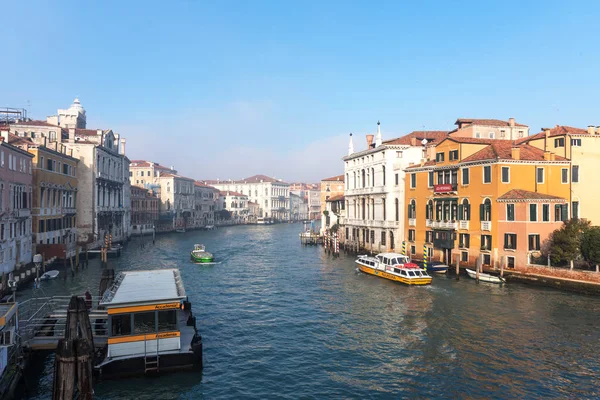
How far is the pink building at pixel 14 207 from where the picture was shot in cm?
2709

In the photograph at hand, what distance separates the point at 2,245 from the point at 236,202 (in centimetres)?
10604

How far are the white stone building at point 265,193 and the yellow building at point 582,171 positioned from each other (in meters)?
115

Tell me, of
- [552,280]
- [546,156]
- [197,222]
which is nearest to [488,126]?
[546,156]

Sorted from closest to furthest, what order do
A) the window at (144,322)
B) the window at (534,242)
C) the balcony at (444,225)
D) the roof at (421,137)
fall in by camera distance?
the window at (144,322), the window at (534,242), the balcony at (444,225), the roof at (421,137)

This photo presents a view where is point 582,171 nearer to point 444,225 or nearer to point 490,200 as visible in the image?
point 490,200

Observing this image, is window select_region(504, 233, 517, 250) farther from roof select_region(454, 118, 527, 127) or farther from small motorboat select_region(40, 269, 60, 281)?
small motorboat select_region(40, 269, 60, 281)

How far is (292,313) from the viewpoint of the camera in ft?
75.2

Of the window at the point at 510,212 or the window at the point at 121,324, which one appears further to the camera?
the window at the point at 510,212

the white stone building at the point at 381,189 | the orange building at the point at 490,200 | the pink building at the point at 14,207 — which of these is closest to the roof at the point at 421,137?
the white stone building at the point at 381,189

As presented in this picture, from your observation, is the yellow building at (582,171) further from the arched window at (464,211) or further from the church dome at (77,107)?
the church dome at (77,107)

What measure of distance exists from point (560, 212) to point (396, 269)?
1109cm

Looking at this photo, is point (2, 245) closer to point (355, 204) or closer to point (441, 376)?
point (441, 376)

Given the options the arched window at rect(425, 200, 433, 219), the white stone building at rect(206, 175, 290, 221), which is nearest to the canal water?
the arched window at rect(425, 200, 433, 219)

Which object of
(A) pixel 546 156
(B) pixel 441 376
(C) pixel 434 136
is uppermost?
(C) pixel 434 136
